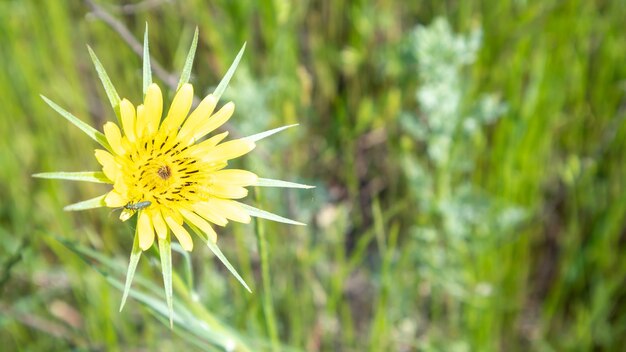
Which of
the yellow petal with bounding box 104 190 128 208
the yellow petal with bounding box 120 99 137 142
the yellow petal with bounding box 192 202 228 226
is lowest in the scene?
the yellow petal with bounding box 104 190 128 208

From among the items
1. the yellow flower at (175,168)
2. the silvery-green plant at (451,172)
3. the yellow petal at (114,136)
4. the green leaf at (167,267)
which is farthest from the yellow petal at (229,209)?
the silvery-green plant at (451,172)

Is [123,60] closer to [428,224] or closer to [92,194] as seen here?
[92,194]

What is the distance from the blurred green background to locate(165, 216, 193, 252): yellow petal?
87cm

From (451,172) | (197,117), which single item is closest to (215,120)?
(197,117)

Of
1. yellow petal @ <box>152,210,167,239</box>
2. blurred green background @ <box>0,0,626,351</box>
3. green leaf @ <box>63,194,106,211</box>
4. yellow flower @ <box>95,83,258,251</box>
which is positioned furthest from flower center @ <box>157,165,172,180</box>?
blurred green background @ <box>0,0,626,351</box>

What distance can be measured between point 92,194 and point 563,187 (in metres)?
1.95

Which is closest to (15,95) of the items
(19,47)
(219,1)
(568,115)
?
(19,47)

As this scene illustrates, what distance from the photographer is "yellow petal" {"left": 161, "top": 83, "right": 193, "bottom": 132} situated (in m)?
1.35

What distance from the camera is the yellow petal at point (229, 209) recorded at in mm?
1321

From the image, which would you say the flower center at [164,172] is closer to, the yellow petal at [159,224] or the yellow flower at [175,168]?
the yellow flower at [175,168]

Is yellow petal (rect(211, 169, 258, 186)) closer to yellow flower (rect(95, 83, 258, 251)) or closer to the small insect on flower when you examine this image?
yellow flower (rect(95, 83, 258, 251))

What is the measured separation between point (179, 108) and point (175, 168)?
0.15m

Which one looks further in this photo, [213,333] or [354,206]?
[354,206]

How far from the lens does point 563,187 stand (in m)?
2.79
